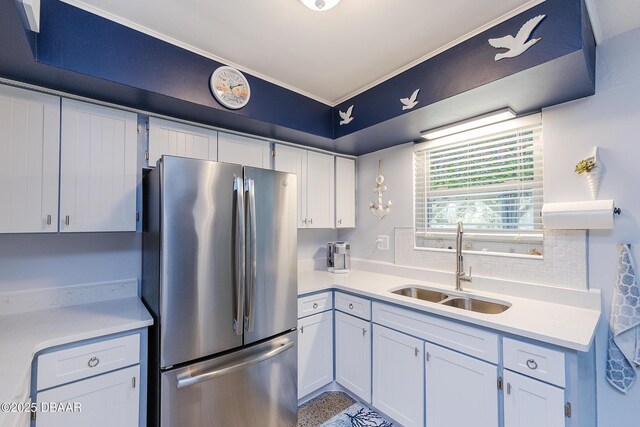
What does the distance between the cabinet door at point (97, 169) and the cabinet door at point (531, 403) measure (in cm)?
223

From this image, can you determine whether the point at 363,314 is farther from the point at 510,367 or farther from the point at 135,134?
the point at 135,134

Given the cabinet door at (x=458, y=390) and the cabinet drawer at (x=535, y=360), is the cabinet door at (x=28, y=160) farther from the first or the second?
the cabinet drawer at (x=535, y=360)

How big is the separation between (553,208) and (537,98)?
2.15 ft

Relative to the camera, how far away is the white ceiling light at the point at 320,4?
4.27 feet

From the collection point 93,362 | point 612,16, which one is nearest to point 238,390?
point 93,362

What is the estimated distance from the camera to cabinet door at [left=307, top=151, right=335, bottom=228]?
263 centimetres

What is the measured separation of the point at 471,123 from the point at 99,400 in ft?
8.76

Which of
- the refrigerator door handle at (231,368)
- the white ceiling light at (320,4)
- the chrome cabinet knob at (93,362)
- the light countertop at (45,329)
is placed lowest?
the refrigerator door handle at (231,368)

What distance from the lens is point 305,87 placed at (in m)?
2.20

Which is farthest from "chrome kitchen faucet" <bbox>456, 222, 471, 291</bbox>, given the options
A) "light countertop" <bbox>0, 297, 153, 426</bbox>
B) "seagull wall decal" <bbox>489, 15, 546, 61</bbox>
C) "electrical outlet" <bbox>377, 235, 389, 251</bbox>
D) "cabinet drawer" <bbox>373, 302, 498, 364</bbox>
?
"light countertop" <bbox>0, 297, 153, 426</bbox>

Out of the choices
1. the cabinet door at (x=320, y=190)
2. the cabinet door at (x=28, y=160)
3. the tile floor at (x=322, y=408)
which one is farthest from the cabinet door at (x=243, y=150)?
the tile floor at (x=322, y=408)

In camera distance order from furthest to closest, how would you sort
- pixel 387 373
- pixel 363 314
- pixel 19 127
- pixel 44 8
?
1. pixel 363 314
2. pixel 387 373
3. pixel 19 127
4. pixel 44 8

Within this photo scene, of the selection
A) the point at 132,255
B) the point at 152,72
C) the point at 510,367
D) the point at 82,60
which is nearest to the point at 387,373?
the point at 510,367

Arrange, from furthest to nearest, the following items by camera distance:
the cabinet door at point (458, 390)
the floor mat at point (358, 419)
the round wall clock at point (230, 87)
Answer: the floor mat at point (358, 419) → the round wall clock at point (230, 87) → the cabinet door at point (458, 390)
